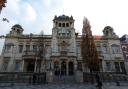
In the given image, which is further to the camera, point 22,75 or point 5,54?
point 5,54

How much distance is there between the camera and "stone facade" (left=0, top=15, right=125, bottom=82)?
37688mm

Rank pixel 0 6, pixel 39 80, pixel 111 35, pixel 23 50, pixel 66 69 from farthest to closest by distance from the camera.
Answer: pixel 111 35, pixel 23 50, pixel 66 69, pixel 39 80, pixel 0 6

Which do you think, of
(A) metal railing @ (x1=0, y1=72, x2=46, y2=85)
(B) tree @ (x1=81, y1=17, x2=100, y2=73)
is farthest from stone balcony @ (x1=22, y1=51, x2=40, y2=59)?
(B) tree @ (x1=81, y1=17, x2=100, y2=73)

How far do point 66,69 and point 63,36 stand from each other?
32.6ft

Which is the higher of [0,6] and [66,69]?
[0,6]

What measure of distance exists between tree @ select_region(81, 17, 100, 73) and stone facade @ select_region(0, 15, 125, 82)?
784 cm

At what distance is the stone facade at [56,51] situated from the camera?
37688mm

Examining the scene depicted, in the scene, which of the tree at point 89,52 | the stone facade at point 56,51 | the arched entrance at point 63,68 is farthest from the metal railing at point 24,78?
the arched entrance at point 63,68

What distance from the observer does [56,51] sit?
129 ft

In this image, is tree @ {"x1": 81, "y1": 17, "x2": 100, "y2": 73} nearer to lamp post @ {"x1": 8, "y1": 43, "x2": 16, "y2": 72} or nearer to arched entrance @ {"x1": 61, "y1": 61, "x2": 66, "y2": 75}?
arched entrance @ {"x1": 61, "y1": 61, "x2": 66, "y2": 75}

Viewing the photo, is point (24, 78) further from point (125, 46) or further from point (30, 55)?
point (125, 46)

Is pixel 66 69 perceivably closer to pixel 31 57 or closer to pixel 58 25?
pixel 31 57

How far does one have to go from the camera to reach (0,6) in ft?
24.9

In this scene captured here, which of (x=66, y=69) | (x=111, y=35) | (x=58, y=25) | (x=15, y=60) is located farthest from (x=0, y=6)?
(x=111, y=35)
